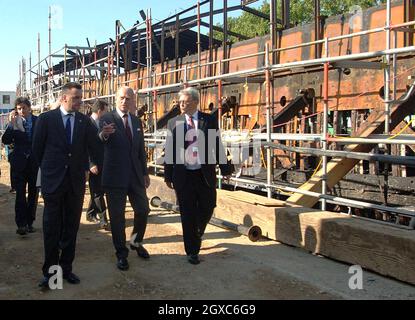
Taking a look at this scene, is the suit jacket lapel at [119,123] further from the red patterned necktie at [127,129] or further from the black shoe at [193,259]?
the black shoe at [193,259]

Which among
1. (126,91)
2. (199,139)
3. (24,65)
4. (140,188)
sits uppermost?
(24,65)

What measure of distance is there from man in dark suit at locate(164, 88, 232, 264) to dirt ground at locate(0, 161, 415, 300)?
40 cm

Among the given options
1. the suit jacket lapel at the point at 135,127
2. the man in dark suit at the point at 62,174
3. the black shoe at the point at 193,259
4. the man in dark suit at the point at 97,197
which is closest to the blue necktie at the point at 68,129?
the man in dark suit at the point at 62,174

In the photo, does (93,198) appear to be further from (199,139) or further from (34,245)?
(199,139)

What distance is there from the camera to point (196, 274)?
4.75 metres

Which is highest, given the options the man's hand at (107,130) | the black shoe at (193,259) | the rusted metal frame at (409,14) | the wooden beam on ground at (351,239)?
the rusted metal frame at (409,14)

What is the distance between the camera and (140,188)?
17.0ft

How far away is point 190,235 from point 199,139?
1013mm

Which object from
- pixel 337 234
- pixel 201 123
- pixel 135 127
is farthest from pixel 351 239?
pixel 135 127

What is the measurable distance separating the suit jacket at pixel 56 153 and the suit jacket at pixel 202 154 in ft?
3.33

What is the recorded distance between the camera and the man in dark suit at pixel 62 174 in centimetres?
436

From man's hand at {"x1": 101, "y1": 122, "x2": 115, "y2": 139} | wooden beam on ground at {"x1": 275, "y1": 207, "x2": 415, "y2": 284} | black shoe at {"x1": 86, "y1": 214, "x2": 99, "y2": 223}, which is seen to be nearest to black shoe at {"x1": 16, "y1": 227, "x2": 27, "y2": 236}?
black shoe at {"x1": 86, "y1": 214, "x2": 99, "y2": 223}
